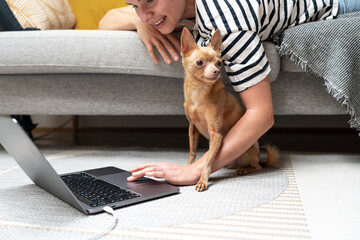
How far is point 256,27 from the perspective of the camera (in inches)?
46.4

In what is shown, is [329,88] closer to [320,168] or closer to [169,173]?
[320,168]

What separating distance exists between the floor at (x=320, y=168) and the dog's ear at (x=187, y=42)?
53cm

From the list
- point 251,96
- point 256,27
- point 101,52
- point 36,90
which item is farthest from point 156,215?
point 36,90

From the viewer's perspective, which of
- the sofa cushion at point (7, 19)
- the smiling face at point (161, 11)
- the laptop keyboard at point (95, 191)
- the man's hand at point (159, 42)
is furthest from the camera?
the sofa cushion at point (7, 19)

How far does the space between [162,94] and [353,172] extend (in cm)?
78

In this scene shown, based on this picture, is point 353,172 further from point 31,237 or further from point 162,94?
point 31,237

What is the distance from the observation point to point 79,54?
1.48 m

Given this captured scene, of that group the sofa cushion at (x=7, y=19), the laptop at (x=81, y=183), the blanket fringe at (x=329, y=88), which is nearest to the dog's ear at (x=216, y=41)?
the blanket fringe at (x=329, y=88)

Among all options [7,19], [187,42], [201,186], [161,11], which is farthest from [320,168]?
[7,19]

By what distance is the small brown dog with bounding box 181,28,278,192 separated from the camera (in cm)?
110

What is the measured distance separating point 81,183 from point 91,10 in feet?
4.73

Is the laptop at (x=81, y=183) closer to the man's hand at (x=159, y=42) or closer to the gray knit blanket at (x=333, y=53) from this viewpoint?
the man's hand at (x=159, y=42)

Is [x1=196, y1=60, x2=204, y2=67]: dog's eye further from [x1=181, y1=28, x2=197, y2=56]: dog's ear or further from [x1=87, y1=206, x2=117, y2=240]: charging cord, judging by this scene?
[x1=87, y1=206, x2=117, y2=240]: charging cord

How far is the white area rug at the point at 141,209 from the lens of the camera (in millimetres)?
757
